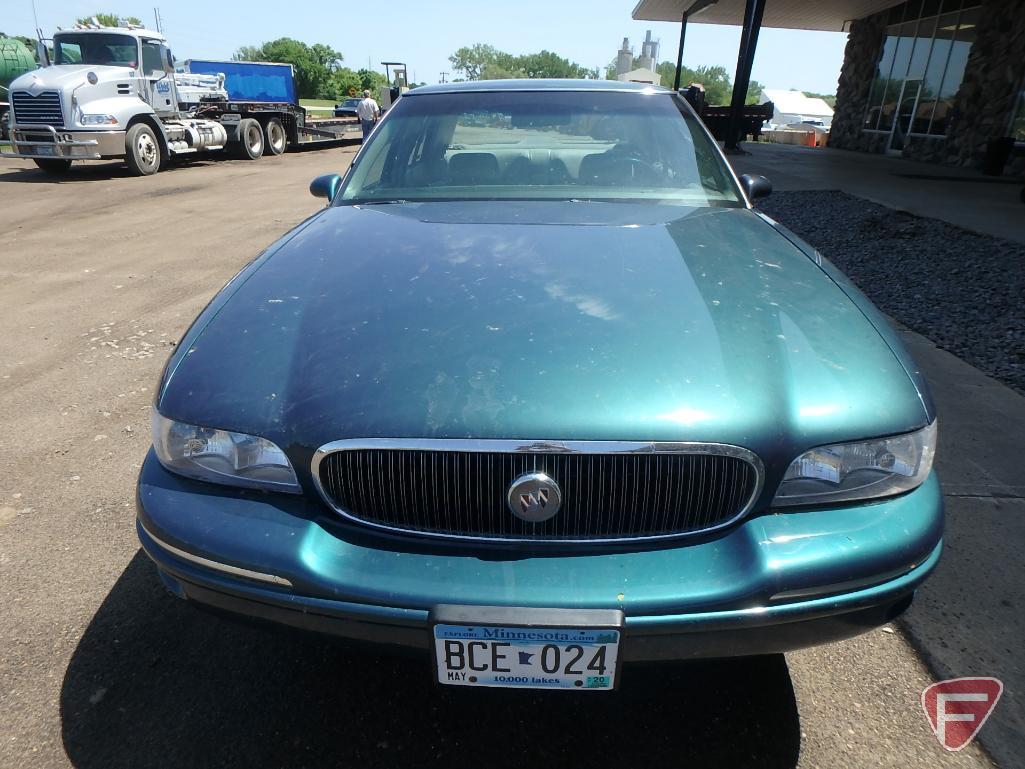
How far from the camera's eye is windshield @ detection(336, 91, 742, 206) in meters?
2.78

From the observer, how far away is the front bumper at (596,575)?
138 centimetres

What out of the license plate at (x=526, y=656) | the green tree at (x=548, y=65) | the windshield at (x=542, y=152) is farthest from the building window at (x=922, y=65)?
the green tree at (x=548, y=65)

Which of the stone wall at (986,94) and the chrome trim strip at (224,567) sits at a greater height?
the stone wall at (986,94)

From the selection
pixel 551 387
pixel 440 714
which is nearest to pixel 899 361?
pixel 551 387

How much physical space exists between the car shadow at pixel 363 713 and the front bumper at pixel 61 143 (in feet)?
43.9

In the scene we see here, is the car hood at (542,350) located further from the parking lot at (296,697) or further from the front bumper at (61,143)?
the front bumper at (61,143)

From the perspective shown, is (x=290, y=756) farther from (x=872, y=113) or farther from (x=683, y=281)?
(x=872, y=113)

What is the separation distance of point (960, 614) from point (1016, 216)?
844cm

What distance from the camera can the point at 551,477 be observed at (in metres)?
1.44

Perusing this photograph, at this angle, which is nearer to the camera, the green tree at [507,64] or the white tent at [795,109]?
the white tent at [795,109]

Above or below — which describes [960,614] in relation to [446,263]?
below

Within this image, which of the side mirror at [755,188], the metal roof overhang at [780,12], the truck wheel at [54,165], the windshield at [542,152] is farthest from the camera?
the metal roof overhang at [780,12]

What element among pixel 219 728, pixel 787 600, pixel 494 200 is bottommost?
pixel 219 728

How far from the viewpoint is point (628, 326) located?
1.67 meters
